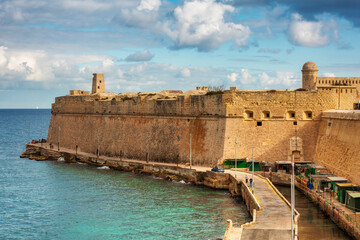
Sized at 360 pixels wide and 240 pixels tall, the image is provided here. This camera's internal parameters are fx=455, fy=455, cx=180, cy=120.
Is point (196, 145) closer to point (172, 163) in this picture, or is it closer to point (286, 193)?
point (172, 163)

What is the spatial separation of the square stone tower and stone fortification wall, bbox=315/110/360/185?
31.8m

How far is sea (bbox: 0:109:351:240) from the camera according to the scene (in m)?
22.0

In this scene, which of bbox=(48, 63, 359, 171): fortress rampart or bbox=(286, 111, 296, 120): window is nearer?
bbox=(48, 63, 359, 171): fortress rampart

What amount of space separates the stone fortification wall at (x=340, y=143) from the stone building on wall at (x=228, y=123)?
4.49ft

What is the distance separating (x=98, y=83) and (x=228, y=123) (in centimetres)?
2731

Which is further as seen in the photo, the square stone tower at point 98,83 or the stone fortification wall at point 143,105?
the square stone tower at point 98,83

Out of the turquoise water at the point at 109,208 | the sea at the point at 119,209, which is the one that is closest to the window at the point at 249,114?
the sea at the point at 119,209

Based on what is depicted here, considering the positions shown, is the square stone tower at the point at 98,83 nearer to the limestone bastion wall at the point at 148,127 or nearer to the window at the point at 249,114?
the limestone bastion wall at the point at 148,127

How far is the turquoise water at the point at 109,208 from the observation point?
2222 centimetres

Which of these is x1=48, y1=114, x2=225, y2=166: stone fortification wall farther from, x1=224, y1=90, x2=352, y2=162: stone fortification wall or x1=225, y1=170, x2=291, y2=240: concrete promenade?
x1=225, y1=170, x2=291, y2=240: concrete promenade

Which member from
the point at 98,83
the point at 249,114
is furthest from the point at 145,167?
the point at 98,83

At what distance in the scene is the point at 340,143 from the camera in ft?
94.1

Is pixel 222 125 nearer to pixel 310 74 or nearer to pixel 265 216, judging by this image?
pixel 265 216

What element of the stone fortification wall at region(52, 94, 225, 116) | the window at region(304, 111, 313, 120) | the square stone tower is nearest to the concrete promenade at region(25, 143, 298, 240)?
the stone fortification wall at region(52, 94, 225, 116)
